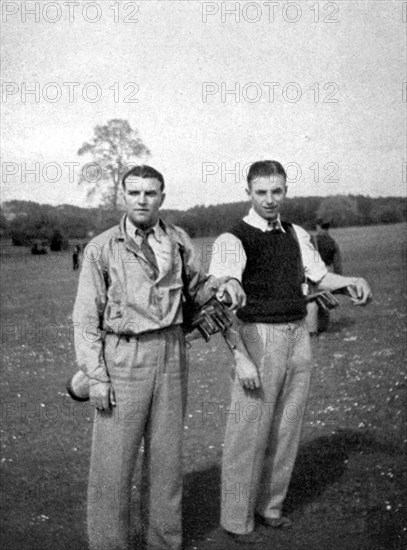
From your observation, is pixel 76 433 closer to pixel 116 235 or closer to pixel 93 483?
pixel 93 483

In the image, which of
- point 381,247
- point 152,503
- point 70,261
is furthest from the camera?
point 381,247

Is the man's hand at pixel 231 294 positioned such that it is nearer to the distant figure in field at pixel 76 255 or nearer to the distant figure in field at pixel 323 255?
the distant figure in field at pixel 76 255

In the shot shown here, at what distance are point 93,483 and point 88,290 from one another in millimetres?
860

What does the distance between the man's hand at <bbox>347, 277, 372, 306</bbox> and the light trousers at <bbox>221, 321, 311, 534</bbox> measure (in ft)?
0.97

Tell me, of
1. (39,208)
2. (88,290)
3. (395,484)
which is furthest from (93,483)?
(39,208)

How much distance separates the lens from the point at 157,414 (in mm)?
2691

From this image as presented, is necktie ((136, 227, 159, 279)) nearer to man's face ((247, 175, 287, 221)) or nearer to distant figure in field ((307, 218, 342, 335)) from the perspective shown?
man's face ((247, 175, 287, 221))

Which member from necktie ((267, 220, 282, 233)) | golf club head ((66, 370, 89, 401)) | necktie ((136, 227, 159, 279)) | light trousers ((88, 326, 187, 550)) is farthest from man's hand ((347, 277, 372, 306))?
golf club head ((66, 370, 89, 401))

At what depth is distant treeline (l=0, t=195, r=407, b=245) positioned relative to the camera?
439 cm

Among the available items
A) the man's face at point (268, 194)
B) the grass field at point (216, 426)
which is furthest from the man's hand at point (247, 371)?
the grass field at point (216, 426)

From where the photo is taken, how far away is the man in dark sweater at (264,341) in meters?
2.98

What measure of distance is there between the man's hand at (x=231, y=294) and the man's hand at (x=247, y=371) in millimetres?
312

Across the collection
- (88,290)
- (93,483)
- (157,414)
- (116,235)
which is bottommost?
(93,483)

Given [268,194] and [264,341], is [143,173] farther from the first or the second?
[264,341]
